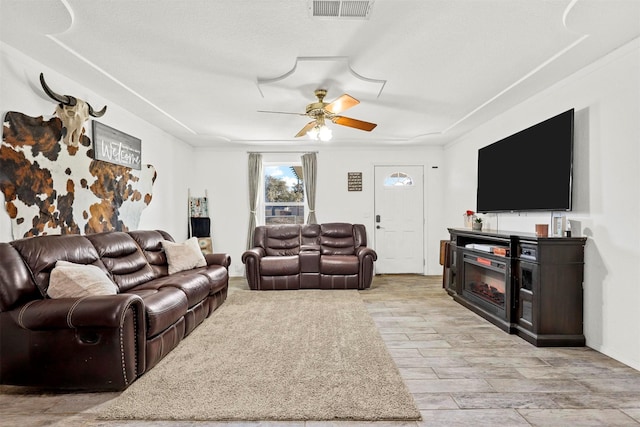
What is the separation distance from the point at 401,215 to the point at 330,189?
1434mm

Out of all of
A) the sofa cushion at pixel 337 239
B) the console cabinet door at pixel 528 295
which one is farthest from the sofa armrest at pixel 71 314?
the sofa cushion at pixel 337 239

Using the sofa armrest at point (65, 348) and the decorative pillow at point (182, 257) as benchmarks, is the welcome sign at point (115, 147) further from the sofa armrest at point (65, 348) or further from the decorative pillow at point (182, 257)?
the sofa armrest at point (65, 348)

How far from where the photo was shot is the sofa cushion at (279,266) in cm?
514

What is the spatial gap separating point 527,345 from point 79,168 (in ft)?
14.6

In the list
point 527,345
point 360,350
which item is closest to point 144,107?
point 360,350

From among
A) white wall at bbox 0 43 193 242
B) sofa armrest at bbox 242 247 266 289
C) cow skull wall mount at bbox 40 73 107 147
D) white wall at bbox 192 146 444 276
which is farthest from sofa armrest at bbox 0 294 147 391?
white wall at bbox 192 146 444 276

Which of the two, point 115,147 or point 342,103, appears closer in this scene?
point 342,103

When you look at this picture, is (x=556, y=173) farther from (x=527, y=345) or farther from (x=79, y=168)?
(x=79, y=168)

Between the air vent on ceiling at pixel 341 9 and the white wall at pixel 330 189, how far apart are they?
13.8 ft

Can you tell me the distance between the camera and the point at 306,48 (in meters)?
2.60

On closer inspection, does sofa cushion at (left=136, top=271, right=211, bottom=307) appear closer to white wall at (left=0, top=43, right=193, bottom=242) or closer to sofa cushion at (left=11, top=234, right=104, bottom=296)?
sofa cushion at (left=11, top=234, right=104, bottom=296)

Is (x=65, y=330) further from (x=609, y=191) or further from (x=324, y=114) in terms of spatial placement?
(x=609, y=191)

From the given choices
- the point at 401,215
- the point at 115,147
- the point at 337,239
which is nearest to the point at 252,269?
the point at 337,239

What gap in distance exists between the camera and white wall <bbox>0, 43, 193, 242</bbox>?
2.57 metres
